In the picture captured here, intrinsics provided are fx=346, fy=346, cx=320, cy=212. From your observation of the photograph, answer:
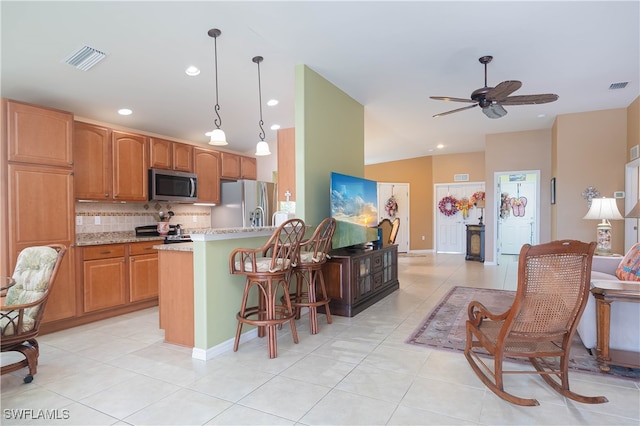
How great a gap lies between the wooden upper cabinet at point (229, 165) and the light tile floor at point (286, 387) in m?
3.16

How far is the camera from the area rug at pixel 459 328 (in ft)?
8.46

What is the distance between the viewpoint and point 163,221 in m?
5.12

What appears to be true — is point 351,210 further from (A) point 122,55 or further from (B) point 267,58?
(A) point 122,55

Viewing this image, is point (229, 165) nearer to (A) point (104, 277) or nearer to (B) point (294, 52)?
(A) point (104, 277)

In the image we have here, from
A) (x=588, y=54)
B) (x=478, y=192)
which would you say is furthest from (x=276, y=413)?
(x=478, y=192)

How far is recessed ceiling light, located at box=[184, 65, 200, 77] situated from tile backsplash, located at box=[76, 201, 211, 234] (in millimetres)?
2169

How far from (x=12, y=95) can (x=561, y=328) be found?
17.4ft

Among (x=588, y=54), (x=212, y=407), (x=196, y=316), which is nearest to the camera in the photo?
(x=212, y=407)

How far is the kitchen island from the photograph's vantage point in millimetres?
2803

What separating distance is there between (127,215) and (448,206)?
26.2 ft

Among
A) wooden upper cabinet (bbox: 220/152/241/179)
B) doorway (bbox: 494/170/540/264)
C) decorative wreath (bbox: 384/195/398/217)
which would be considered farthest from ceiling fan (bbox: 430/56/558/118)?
Result: doorway (bbox: 494/170/540/264)

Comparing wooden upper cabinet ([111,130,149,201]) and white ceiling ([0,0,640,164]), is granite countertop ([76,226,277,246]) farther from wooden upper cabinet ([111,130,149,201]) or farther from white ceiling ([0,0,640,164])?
white ceiling ([0,0,640,164])

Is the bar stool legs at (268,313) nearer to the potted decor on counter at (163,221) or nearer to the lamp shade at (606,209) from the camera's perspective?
the potted decor on counter at (163,221)

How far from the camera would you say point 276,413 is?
2.00m
